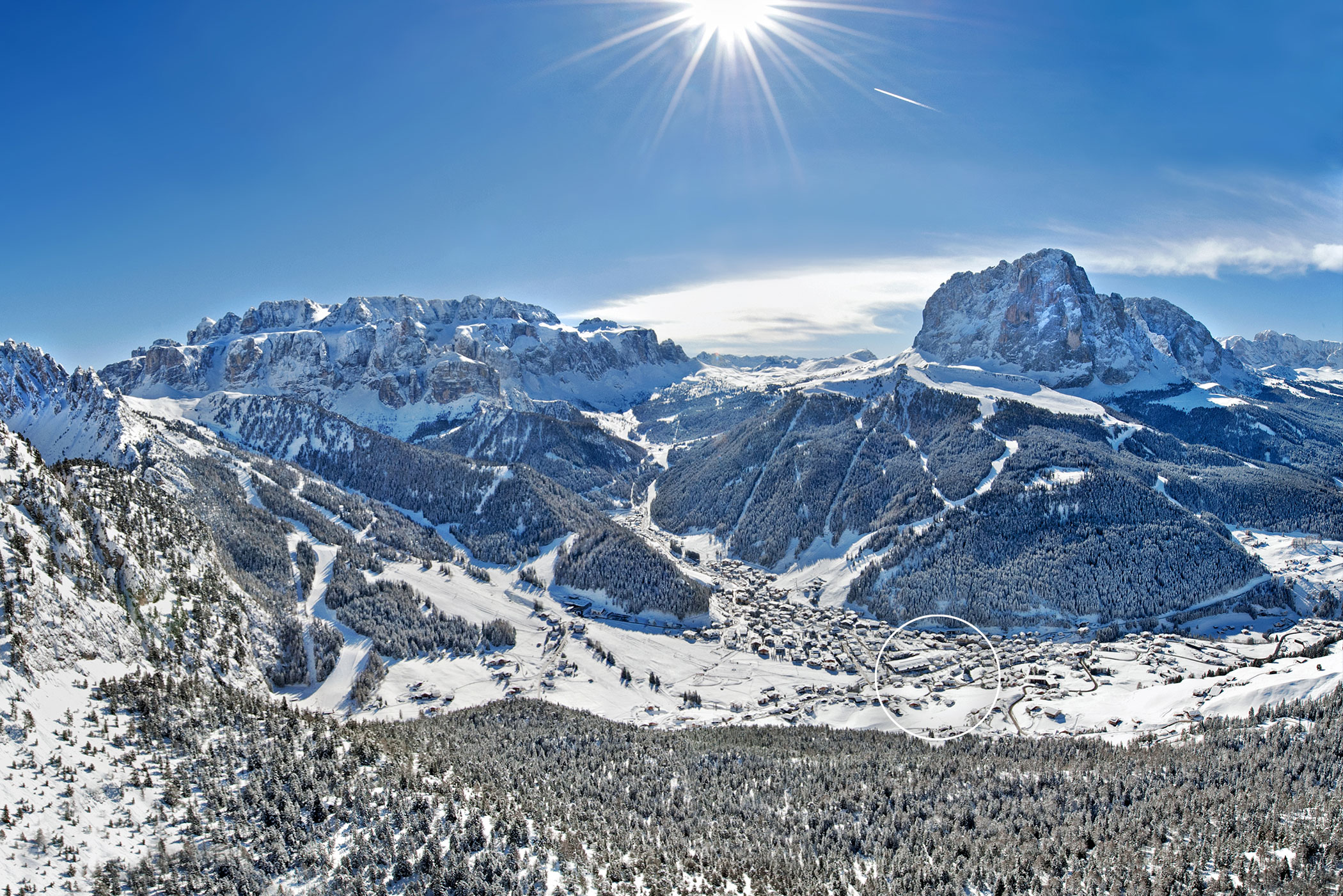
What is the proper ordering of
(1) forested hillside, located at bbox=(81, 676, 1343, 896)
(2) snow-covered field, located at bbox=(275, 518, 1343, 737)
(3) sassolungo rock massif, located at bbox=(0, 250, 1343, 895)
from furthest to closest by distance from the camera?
(2) snow-covered field, located at bbox=(275, 518, 1343, 737) → (3) sassolungo rock massif, located at bbox=(0, 250, 1343, 895) → (1) forested hillside, located at bbox=(81, 676, 1343, 896)

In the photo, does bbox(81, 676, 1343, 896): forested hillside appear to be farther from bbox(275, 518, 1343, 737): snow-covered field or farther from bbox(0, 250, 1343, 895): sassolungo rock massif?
bbox(275, 518, 1343, 737): snow-covered field

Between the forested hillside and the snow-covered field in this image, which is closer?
the forested hillside

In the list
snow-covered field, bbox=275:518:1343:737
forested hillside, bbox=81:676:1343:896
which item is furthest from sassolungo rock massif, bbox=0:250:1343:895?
snow-covered field, bbox=275:518:1343:737

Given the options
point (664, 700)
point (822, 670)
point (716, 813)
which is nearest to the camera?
point (716, 813)

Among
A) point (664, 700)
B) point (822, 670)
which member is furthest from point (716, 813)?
point (822, 670)

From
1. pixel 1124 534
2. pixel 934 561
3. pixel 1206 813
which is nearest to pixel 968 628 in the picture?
pixel 934 561

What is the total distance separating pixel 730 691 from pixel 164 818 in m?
98.2

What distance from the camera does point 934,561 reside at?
6767 inches

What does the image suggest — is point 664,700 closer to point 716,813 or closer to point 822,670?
point 822,670

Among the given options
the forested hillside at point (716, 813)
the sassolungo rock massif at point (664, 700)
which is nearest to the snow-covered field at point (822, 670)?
the sassolungo rock massif at point (664, 700)

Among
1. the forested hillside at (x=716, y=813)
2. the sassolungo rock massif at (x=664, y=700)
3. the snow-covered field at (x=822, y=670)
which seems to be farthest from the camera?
the snow-covered field at (x=822, y=670)

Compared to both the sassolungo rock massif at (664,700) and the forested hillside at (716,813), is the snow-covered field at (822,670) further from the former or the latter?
the forested hillside at (716,813)

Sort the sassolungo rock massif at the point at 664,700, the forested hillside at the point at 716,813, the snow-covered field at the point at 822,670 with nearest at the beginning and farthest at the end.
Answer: the forested hillside at the point at 716,813 → the sassolungo rock massif at the point at 664,700 → the snow-covered field at the point at 822,670

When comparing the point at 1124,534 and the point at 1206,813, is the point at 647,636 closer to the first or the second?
the point at 1206,813
